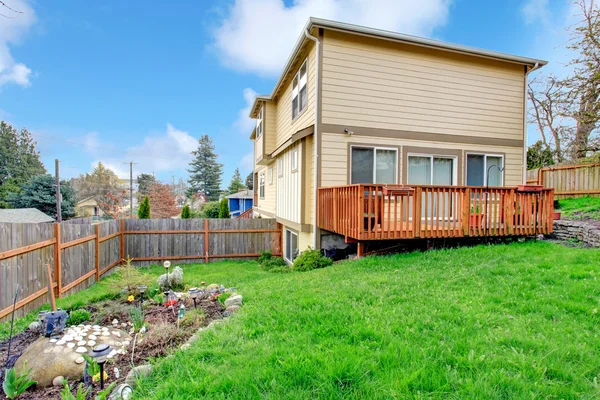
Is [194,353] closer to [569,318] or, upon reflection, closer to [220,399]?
[220,399]

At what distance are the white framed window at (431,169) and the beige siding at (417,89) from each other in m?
0.75

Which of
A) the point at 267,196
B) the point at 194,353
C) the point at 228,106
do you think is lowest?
the point at 194,353

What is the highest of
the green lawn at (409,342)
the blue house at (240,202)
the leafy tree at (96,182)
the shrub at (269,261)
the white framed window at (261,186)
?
the leafy tree at (96,182)

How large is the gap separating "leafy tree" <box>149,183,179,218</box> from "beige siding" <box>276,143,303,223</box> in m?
27.1

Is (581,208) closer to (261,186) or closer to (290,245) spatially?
(290,245)

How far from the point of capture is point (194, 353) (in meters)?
2.81

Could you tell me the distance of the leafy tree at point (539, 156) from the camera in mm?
17375

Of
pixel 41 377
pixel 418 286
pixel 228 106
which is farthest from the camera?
pixel 228 106

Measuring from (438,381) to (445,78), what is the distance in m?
8.66

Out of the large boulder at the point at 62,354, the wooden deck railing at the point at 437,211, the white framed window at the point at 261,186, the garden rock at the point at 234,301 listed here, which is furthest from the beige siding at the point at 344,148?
the white framed window at the point at 261,186

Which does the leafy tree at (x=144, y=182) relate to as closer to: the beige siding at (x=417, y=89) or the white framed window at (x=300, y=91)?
the white framed window at (x=300, y=91)

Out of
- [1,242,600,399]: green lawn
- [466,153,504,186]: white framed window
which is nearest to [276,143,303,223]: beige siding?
[1,242,600,399]: green lawn

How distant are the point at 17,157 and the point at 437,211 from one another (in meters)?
49.3

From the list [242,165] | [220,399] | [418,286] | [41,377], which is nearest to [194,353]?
[220,399]
